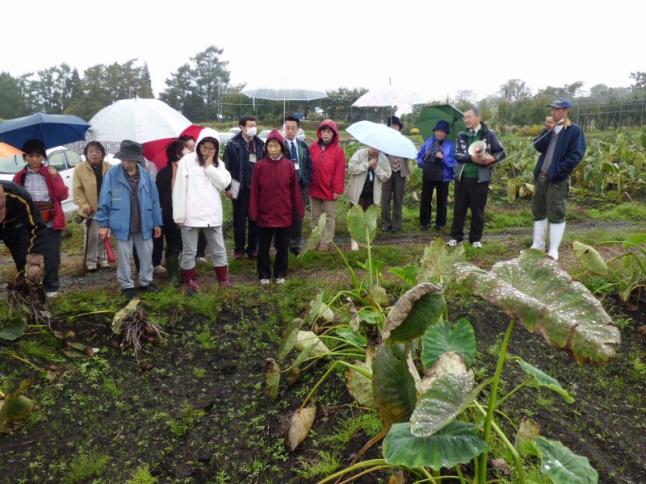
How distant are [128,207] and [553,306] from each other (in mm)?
4103

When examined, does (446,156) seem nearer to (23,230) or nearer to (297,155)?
(297,155)

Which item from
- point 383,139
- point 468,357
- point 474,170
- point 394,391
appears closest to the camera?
point 394,391

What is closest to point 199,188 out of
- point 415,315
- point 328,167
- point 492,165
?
point 328,167

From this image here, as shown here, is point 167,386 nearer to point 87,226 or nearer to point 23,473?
point 23,473

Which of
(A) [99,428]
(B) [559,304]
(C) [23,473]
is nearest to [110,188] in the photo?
(A) [99,428]

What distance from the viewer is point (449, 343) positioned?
8.22 feet

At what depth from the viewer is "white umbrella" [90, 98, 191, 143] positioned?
17.6 feet

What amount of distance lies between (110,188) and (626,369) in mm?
4738

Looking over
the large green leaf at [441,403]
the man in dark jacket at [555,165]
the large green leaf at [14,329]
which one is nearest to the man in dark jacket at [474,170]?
the man in dark jacket at [555,165]

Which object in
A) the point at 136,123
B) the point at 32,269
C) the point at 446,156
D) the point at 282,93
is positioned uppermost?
the point at 282,93

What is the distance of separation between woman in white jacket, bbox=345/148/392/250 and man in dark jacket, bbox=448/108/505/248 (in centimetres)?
98

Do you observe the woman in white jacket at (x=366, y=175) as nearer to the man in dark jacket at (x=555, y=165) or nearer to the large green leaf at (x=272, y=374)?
the man in dark jacket at (x=555, y=165)

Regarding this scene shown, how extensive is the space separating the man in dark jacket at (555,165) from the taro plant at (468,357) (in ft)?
11.3

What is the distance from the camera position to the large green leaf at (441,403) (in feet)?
5.66
